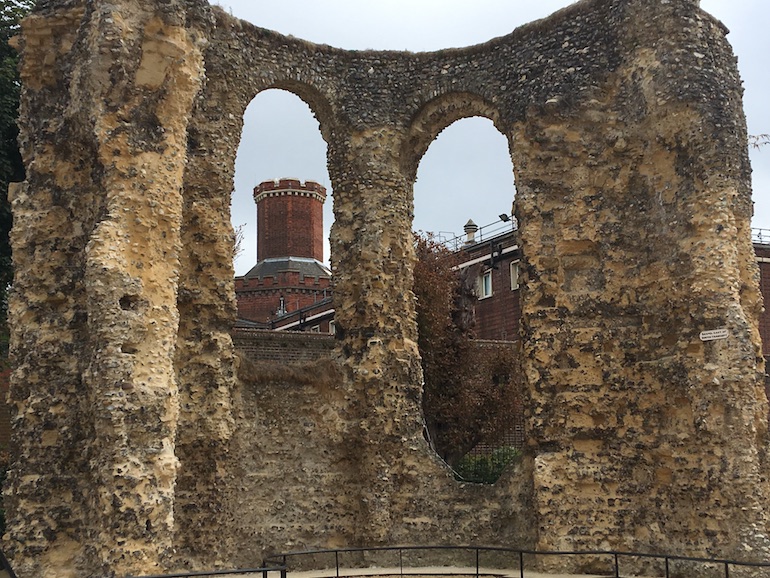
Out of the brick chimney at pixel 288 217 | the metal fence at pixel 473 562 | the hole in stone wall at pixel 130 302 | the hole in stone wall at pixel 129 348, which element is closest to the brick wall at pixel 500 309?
the metal fence at pixel 473 562

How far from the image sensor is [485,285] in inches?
982

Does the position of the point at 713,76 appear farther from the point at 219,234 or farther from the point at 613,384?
the point at 219,234

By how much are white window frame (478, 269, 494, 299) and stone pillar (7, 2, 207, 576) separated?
15.0 m

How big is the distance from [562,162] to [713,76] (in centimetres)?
235

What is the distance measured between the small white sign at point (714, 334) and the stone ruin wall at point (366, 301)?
78 mm

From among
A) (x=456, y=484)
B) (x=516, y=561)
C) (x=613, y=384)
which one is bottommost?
(x=516, y=561)

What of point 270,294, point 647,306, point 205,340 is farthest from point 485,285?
point 205,340

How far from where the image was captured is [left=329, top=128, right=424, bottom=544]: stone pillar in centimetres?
1330

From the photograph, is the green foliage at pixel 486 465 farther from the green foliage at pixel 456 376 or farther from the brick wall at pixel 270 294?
the brick wall at pixel 270 294

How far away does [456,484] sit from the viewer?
1341 cm

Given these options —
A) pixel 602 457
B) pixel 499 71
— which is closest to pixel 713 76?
pixel 499 71

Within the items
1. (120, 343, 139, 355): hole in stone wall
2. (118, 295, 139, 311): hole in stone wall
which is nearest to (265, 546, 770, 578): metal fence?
(120, 343, 139, 355): hole in stone wall

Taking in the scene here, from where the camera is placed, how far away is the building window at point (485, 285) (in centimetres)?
2470

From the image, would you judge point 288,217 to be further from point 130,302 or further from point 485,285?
point 130,302
